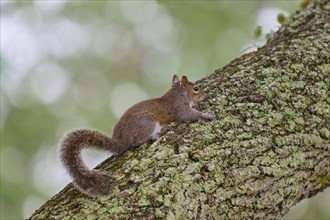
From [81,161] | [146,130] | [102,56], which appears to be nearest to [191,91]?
[146,130]

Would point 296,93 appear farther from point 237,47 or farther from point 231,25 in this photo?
point 231,25

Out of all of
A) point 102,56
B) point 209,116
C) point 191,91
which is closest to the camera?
point 209,116

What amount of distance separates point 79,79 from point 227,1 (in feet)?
9.09

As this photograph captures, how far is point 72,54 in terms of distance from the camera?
9172 millimetres

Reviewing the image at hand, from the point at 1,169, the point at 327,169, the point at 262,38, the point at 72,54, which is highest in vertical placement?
the point at 72,54

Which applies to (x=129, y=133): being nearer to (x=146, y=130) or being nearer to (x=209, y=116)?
(x=146, y=130)

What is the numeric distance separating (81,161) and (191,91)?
107 cm

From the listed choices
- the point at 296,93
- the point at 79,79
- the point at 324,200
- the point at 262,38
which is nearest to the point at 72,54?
the point at 79,79

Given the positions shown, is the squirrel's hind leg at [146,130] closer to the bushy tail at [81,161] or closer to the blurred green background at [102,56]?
the bushy tail at [81,161]

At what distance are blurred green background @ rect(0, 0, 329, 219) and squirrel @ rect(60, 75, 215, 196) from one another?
4613 mm

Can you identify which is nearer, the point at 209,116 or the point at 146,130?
the point at 209,116

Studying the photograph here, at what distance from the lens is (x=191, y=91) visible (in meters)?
3.38

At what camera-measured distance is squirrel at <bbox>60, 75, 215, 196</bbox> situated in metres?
2.30

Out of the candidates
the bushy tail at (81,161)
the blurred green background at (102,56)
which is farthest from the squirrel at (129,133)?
the blurred green background at (102,56)
